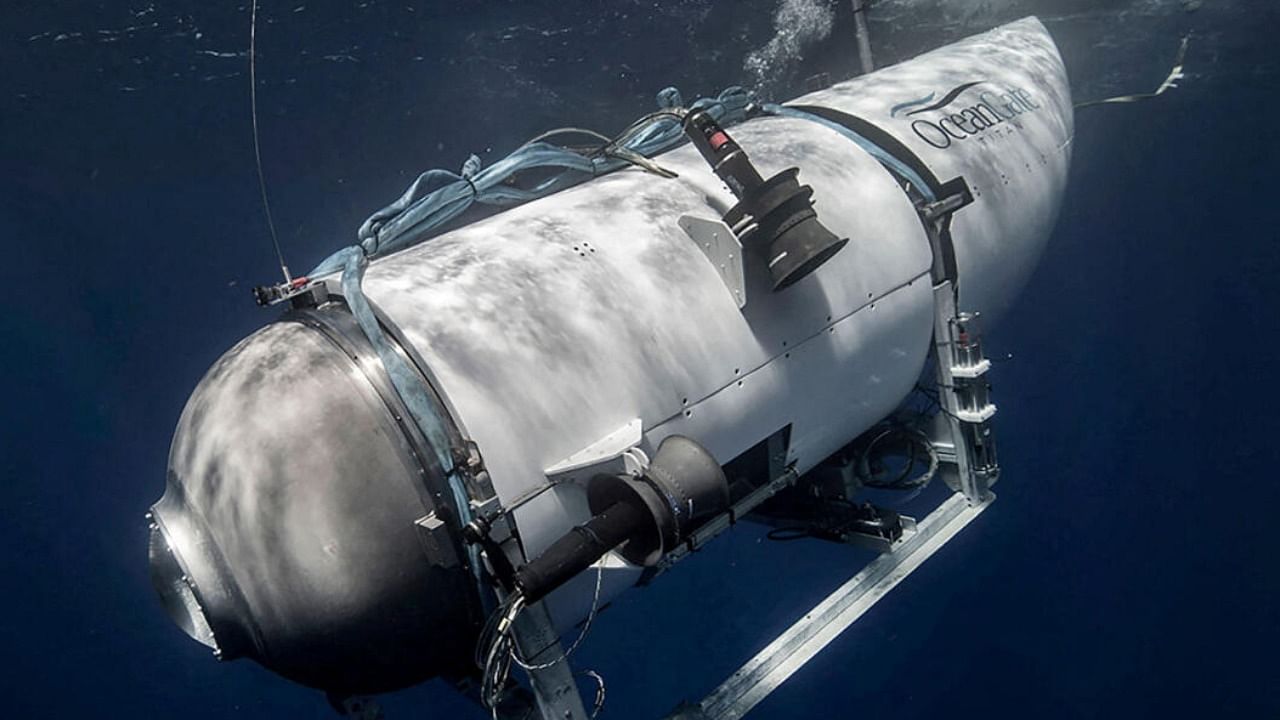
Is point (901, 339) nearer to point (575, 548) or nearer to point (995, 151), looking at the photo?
point (995, 151)

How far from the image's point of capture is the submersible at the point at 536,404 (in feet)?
7.87

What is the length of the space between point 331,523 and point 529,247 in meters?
1.36

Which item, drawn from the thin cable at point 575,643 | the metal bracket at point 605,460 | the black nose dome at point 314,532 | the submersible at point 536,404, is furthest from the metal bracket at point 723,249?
the black nose dome at point 314,532

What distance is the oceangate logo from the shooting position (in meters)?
4.59

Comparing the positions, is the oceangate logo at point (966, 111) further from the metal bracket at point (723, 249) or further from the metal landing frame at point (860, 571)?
the metal bracket at point (723, 249)

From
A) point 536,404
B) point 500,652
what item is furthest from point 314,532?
point 536,404

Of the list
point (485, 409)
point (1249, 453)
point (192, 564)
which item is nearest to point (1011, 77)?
point (485, 409)

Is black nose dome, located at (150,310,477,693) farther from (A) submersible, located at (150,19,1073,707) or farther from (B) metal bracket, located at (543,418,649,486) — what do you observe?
(B) metal bracket, located at (543,418,649,486)

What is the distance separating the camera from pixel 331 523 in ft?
7.72

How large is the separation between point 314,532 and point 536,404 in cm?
83

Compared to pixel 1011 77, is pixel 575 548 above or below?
below

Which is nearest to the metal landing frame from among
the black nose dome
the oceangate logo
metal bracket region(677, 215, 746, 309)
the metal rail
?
the metal rail

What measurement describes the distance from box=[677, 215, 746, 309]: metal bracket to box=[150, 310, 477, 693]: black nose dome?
60.9 inches

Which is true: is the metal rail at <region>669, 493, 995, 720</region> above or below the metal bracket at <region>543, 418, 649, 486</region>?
below
